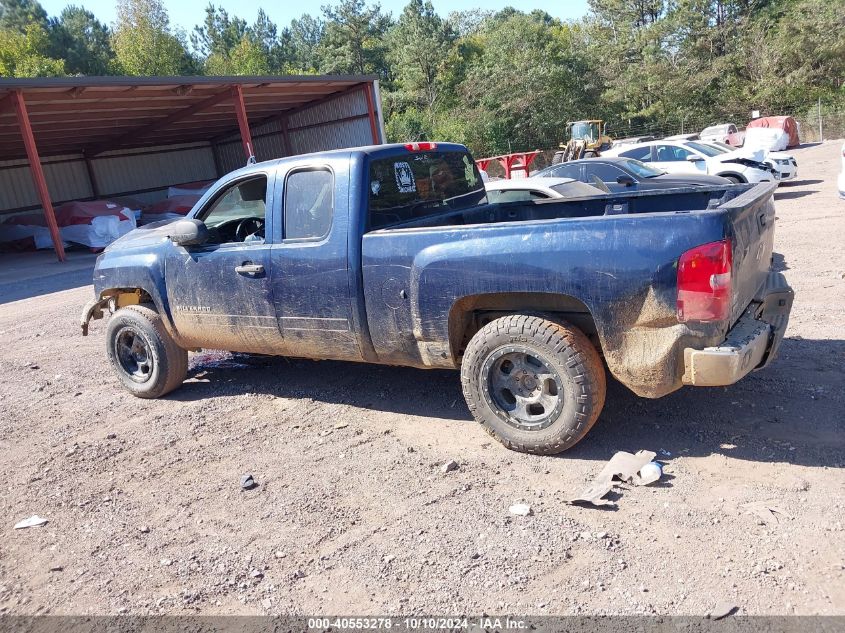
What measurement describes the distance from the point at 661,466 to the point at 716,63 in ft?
157

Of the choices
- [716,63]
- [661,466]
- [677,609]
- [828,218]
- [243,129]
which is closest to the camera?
[677,609]

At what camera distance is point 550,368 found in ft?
13.9

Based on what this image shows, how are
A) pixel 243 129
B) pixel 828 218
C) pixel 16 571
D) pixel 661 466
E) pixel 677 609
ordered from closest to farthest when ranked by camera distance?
1. pixel 677 609
2. pixel 16 571
3. pixel 661 466
4. pixel 828 218
5. pixel 243 129

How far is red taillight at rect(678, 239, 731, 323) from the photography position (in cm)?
372

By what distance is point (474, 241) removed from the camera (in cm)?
434

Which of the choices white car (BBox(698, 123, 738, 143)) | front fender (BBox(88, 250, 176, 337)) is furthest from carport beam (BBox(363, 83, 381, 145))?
front fender (BBox(88, 250, 176, 337))

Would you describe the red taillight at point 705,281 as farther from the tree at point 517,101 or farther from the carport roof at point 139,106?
the tree at point 517,101

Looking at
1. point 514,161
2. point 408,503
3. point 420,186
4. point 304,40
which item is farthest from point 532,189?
point 304,40

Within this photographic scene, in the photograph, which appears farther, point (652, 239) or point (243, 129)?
point (243, 129)

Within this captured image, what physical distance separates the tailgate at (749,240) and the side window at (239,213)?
3.33 metres

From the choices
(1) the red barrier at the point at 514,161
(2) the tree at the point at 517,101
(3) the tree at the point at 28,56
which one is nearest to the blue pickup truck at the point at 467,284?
(1) the red barrier at the point at 514,161

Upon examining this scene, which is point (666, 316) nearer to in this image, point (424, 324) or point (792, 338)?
point (424, 324)

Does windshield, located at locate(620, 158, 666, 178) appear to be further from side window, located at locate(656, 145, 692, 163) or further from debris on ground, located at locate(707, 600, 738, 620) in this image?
debris on ground, located at locate(707, 600, 738, 620)

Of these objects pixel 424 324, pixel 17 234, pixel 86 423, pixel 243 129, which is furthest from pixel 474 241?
pixel 17 234
